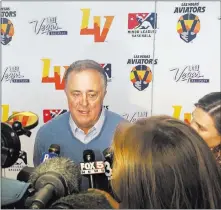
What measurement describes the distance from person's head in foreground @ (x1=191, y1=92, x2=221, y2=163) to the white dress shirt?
1.82 feet

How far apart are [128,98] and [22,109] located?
652 millimetres

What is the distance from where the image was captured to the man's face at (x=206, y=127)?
5.24 feet

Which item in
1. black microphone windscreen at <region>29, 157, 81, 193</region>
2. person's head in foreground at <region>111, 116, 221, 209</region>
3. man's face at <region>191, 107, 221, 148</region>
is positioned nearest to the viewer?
person's head in foreground at <region>111, 116, 221, 209</region>

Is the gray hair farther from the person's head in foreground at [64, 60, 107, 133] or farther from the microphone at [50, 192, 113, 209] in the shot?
the microphone at [50, 192, 113, 209]

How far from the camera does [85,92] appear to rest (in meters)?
1.71

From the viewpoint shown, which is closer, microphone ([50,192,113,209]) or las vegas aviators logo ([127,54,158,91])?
microphone ([50,192,113,209])

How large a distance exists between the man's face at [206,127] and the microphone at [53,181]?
72cm

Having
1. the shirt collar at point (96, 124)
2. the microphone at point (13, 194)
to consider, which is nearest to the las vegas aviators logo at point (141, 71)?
the shirt collar at point (96, 124)

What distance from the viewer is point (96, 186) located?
1664mm

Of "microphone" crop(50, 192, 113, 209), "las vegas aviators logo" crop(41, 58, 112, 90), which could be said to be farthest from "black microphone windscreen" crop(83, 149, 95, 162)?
"microphone" crop(50, 192, 113, 209)

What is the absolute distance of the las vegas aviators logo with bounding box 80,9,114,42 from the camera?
1.65 m

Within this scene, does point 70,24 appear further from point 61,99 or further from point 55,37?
point 61,99

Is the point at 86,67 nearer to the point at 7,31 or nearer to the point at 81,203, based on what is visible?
the point at 7,31

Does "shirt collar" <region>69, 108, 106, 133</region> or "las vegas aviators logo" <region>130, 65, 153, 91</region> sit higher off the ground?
"las vegas aviators logo" <region>130, 65, 153, 91</region>
